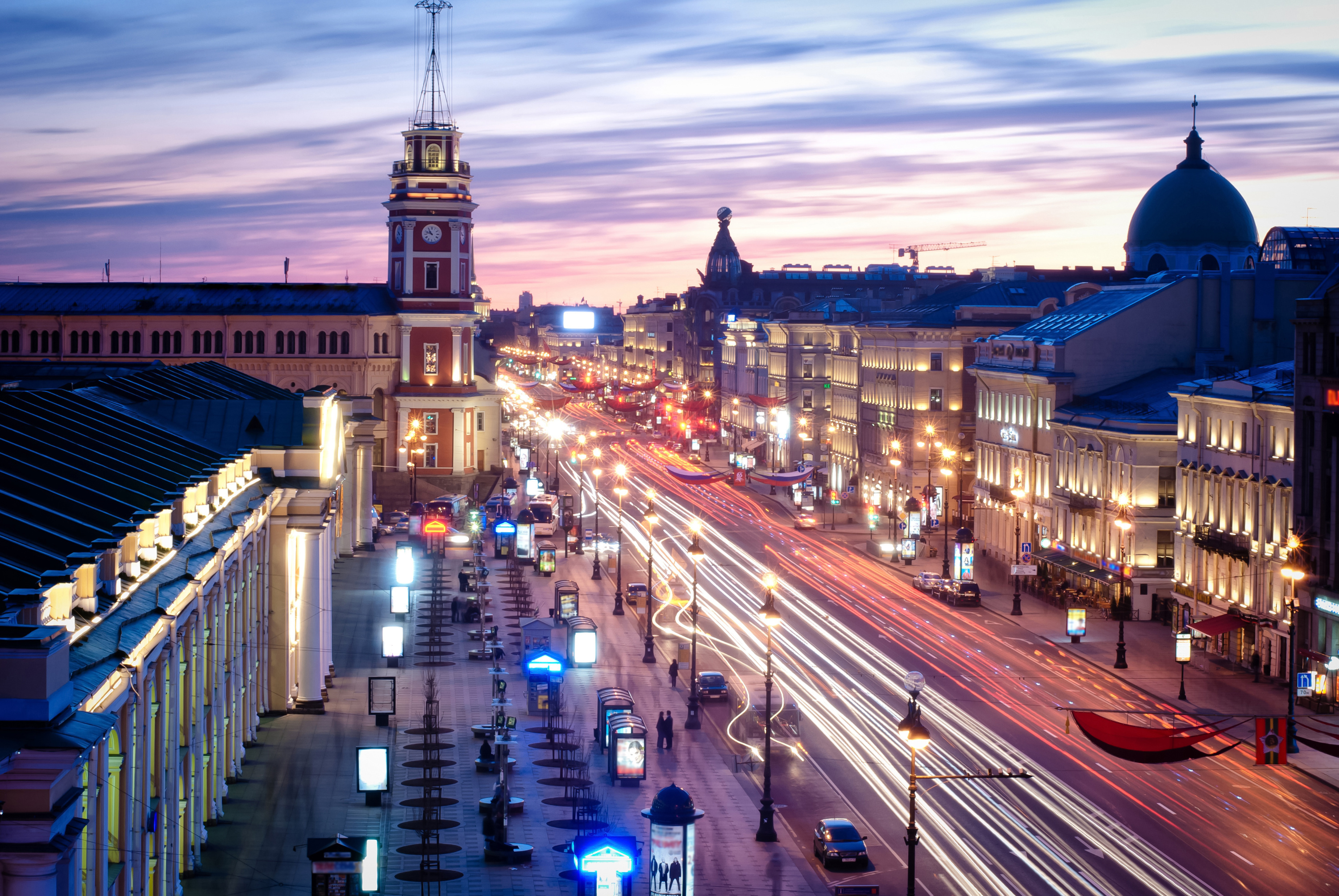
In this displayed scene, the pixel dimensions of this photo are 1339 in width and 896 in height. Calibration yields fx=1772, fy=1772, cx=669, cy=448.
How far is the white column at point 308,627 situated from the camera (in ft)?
193

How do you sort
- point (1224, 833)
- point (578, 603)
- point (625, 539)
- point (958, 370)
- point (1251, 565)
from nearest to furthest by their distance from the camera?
point (1224, 833) < point (1251, 565) < point (578, 603) < point (625, 539) < point (958, 370)

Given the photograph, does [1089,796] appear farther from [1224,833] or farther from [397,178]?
[397,178]

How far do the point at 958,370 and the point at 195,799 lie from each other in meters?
91.1

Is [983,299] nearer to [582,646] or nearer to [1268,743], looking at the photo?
[582,646]

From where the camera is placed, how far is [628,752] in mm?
50594

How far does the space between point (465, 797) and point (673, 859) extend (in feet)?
39.0

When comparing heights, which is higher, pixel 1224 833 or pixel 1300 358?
pixel 1300 358

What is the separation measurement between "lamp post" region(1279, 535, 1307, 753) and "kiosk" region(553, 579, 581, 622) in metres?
29.6

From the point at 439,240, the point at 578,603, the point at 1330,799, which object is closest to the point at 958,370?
the point at 439,240

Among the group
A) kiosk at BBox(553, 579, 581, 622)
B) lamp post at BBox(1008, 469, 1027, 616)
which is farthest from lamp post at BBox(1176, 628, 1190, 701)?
lamp post at BBox(1008, 469, 1027, 616)

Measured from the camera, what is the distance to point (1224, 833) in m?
45.9

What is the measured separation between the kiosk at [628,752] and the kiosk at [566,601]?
83.3ft

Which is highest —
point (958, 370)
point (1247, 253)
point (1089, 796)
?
point (1247, 253)

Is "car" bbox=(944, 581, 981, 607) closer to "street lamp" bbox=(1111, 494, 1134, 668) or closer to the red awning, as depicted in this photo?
"street lamp" bbox=(1111, 494, 1134, 668)
